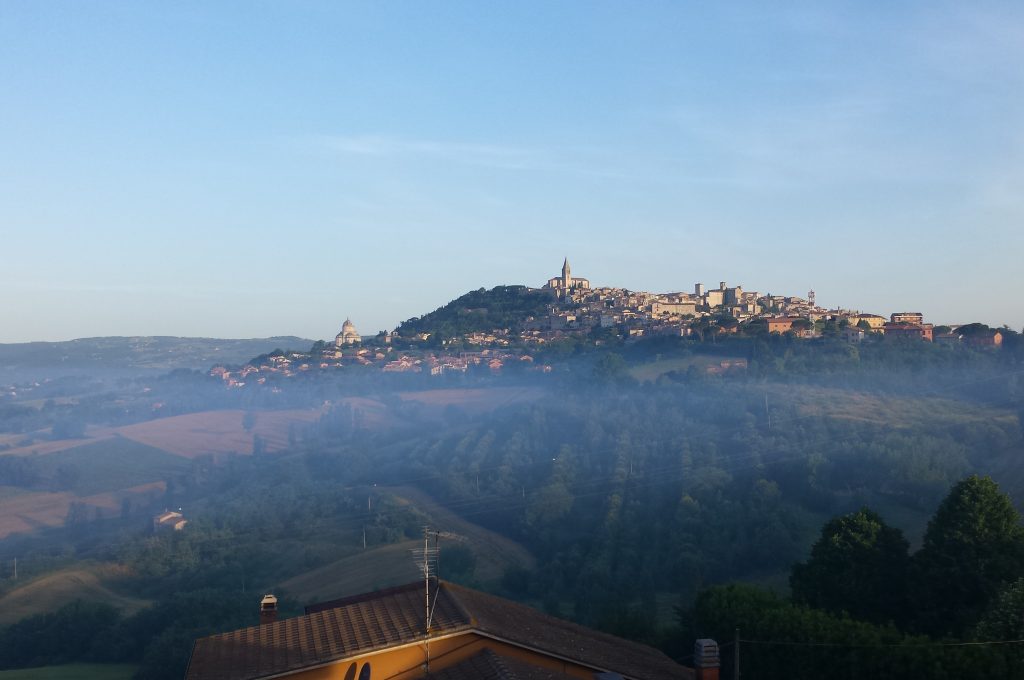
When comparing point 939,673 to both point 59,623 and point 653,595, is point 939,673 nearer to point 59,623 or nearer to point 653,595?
point 653,595

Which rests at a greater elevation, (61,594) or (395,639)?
(395,639)

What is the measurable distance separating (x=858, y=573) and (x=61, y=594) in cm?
2571

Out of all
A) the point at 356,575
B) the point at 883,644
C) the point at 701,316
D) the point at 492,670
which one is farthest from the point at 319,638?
the point at 701,316

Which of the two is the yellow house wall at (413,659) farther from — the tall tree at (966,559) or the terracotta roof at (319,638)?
the tall tree at (966,559)

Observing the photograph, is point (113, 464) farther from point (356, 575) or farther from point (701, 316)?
point (701, 316)

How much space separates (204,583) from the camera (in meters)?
33.1

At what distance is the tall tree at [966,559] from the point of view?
18703 mm

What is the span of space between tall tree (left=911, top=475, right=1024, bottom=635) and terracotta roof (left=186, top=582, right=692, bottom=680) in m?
9.74

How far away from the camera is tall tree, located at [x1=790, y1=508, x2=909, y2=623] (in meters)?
19.5

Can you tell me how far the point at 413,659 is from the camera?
9.65m

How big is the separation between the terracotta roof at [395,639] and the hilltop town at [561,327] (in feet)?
216

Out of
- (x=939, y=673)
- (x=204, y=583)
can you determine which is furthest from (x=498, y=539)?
(x=939, y=673)

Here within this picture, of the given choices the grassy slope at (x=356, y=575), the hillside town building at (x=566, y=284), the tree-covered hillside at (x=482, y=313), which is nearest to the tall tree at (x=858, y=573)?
the grassy slope at (x=356, y=575)

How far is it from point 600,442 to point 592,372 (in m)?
Result: 18.1
